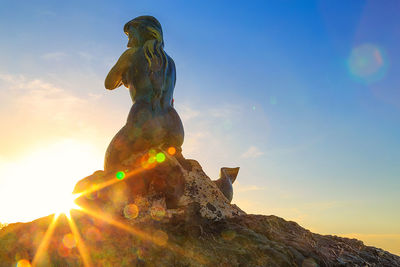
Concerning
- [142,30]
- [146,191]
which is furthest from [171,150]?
[142,30]

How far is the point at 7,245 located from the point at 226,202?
299 cm

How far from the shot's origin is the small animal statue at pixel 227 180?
5934 mm

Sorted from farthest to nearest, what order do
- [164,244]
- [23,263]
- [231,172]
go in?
[231,172], [164,244], [23,263]

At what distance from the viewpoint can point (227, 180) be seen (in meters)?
6.07

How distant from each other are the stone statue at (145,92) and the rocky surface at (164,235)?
0.55 metres

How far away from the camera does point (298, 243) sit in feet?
12.4

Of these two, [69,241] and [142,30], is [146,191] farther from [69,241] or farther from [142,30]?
[142,30]

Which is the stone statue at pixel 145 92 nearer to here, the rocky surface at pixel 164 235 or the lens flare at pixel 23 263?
the rocky surface at pixel 164 235

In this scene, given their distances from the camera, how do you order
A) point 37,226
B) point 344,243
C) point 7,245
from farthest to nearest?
point 344,243
point 37,226
point 7,245

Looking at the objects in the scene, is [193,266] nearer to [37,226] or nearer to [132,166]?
[37,226]

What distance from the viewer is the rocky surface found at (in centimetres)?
300

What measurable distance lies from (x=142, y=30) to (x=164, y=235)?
13.0ft

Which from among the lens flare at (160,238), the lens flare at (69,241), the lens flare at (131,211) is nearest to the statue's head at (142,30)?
the lens flare at (131,211)

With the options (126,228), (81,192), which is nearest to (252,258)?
(126,228)
